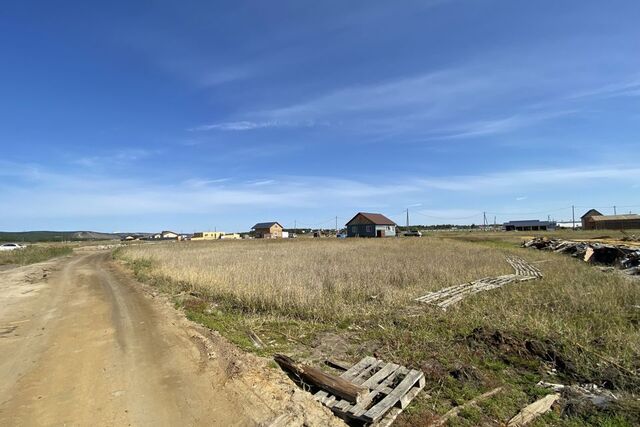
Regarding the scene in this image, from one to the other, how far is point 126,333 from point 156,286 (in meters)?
7.98

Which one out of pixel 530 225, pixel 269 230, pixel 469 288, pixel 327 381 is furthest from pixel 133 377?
pixel 530 225

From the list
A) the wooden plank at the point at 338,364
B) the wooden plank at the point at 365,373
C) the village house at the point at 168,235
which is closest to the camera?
the wooden plank at the point at 365,373

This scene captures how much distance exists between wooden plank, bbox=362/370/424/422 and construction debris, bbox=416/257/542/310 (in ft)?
17.5

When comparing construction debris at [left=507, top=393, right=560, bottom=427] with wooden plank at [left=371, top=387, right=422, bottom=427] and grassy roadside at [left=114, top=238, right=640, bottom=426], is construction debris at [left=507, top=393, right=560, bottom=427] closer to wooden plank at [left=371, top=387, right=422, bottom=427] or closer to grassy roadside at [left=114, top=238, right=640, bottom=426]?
grassy roadside at [left=114, top=238, right=640, bottom=426]

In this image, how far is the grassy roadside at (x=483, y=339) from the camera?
539cm

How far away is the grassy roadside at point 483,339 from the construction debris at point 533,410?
0.33 feet

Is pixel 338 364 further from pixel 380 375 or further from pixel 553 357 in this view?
pixel 553 357

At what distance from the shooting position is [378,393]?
5.38 m

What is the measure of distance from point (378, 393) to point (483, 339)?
3246 mm

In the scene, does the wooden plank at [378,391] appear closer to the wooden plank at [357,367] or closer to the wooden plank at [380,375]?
the wooden plank at [380,375]

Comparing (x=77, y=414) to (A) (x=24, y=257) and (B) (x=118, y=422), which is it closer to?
(B) (x=118, y=422)

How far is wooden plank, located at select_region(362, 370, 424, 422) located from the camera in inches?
186

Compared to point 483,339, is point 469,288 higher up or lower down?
higher up

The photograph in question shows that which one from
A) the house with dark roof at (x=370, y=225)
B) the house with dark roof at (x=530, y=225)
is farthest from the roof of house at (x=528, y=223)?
the house with dark roof at (x=370, y=225)
